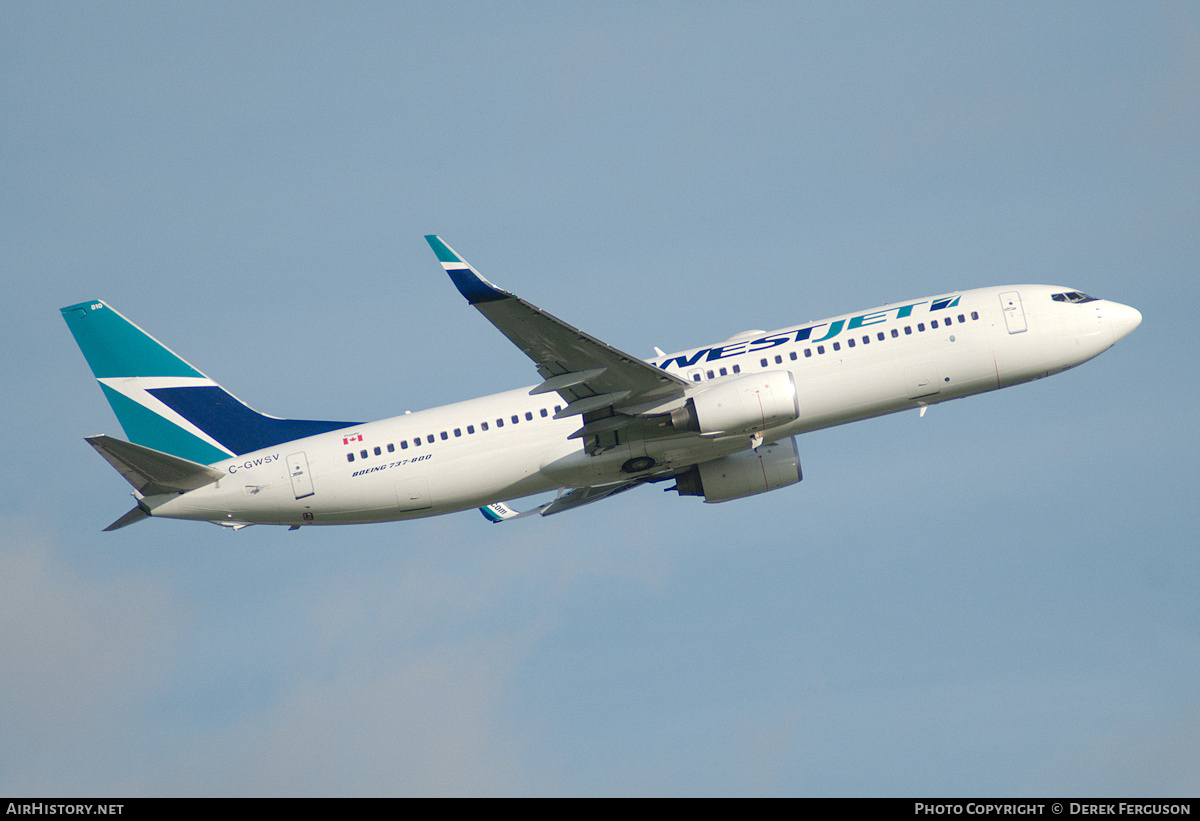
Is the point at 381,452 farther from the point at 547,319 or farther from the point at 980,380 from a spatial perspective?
the point at 980,380

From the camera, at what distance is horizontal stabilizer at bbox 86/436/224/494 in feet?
122

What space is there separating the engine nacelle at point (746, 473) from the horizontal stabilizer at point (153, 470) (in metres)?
17.8

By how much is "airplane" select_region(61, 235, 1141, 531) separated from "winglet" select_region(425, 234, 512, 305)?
6101mm

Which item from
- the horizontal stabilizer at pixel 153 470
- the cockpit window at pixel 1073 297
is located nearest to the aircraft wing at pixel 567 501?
the horizontal stabilizer at pixel 153 470

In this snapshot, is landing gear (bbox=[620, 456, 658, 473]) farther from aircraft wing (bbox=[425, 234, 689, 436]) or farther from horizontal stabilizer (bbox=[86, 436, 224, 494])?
horizontal stabilizer (bbox=[86, 436, 224, 494])

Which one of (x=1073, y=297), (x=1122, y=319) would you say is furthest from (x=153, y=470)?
(x=1122, y=319)

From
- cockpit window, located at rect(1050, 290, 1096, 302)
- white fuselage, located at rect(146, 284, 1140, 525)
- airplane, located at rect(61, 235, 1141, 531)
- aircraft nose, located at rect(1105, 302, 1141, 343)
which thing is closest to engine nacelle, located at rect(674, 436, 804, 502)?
airplane, located at rect(61, 235, 1141, 531)

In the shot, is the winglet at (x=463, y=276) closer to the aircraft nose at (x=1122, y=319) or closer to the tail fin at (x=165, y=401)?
the tail fin at (x=165, y=401)

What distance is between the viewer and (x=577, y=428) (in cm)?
4041

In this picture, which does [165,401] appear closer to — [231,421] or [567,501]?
[231,421]

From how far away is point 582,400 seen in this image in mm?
38812

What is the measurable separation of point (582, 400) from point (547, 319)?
4.72 m
